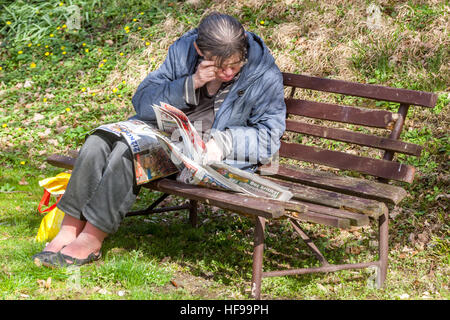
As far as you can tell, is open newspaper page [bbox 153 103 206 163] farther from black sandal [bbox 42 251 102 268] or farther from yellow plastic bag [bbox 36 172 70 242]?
yellow plastic bag [bbox 36 172 70 242]

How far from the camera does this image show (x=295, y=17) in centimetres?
725

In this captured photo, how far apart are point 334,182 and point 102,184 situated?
1.44 m

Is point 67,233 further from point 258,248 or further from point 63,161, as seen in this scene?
point 258,248

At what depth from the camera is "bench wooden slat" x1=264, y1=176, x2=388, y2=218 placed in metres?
3.26

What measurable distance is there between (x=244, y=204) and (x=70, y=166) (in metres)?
1.52

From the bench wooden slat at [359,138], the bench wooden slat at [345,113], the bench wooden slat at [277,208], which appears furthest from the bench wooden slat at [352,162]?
the bench wooden slat at [277,208]

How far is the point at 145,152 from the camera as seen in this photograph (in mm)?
3551

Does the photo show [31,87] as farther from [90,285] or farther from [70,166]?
[90,285]

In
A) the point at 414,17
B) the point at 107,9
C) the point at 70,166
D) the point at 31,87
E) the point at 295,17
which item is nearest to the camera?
the point at 70,166

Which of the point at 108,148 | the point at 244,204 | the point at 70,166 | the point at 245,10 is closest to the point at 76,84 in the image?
the point at 245,10

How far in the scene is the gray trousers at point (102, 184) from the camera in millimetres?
3488

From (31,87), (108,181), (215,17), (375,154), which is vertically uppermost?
(215,17)

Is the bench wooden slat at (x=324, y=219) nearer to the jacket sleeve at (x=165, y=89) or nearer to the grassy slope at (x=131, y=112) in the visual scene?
the grassy slope at (x=131, y=112)

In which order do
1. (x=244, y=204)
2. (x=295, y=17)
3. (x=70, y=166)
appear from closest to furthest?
(x=244, y=204) < (x=70, y=166) < (x=295, y=17)
